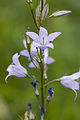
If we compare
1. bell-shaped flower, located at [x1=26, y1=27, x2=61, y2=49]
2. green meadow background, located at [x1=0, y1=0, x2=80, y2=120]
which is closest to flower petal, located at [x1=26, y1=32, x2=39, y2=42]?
bell-shaped flower, located at [x1=26, y1=27, x2=61, y2=49]

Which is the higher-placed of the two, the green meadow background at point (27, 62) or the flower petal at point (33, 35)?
the flower petal at point (33, 35)

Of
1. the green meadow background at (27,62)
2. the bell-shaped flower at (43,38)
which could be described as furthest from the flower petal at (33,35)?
the green meadow background at (27,62)

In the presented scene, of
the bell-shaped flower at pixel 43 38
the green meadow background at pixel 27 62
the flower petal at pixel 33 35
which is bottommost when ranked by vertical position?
the green meadow background at pixel 27 62

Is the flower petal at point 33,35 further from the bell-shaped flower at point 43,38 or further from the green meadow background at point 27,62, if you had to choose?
the green meadow background at point 27,62

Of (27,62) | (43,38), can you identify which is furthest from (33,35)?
(27,62)

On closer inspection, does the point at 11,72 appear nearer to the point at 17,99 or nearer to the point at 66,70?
the point at 17,99

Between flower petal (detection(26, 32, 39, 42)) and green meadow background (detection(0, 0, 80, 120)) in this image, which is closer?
flower petal (detection(26, 32, 39, 42))

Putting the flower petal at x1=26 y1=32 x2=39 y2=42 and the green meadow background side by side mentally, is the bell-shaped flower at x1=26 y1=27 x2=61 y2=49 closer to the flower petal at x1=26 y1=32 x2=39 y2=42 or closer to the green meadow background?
the flower petal at x1=26 y1=32 x2=39 y2=42

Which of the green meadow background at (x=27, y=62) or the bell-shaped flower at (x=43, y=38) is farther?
the green meadow background at (x=27, y=62)

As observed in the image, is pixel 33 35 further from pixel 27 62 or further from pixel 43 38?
pixel 27 62
